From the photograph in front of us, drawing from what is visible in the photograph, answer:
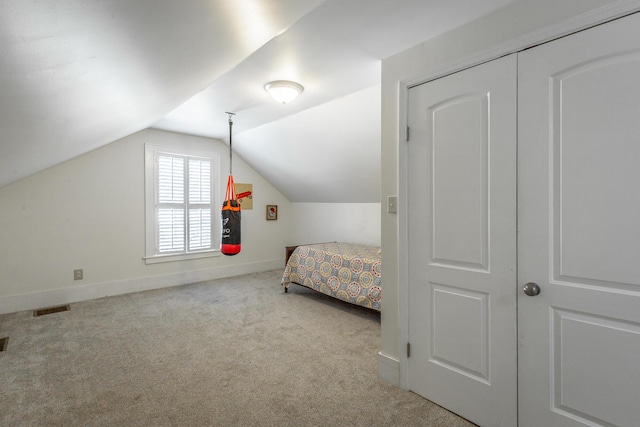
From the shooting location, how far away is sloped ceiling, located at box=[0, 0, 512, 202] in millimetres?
929

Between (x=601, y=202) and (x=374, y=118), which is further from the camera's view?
(x=374, y=118)

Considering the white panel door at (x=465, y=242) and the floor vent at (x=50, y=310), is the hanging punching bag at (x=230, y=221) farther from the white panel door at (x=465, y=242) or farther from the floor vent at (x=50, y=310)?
the white panel door at (x=465, y=242)

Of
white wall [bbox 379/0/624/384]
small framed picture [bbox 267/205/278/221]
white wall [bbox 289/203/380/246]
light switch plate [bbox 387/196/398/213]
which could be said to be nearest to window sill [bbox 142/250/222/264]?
small framed picture [bbox 267/205/278/221]

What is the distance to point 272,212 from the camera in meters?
6.04

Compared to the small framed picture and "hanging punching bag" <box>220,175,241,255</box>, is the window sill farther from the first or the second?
the small framed picture

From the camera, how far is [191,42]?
144 centimetres

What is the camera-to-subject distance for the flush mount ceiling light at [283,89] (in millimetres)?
2828

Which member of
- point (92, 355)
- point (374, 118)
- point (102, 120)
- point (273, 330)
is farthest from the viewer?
point (374, 118)

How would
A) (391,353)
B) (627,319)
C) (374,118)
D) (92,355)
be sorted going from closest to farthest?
(627,319), (391,353), (92,355), (374,118)

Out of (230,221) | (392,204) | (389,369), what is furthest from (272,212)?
(389,369)

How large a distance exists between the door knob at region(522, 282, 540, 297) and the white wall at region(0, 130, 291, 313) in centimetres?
463

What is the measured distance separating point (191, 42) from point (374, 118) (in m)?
2.24

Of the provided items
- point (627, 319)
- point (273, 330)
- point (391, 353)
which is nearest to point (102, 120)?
point (273, 330)

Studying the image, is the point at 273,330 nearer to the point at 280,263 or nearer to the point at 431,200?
the point at 431,200
